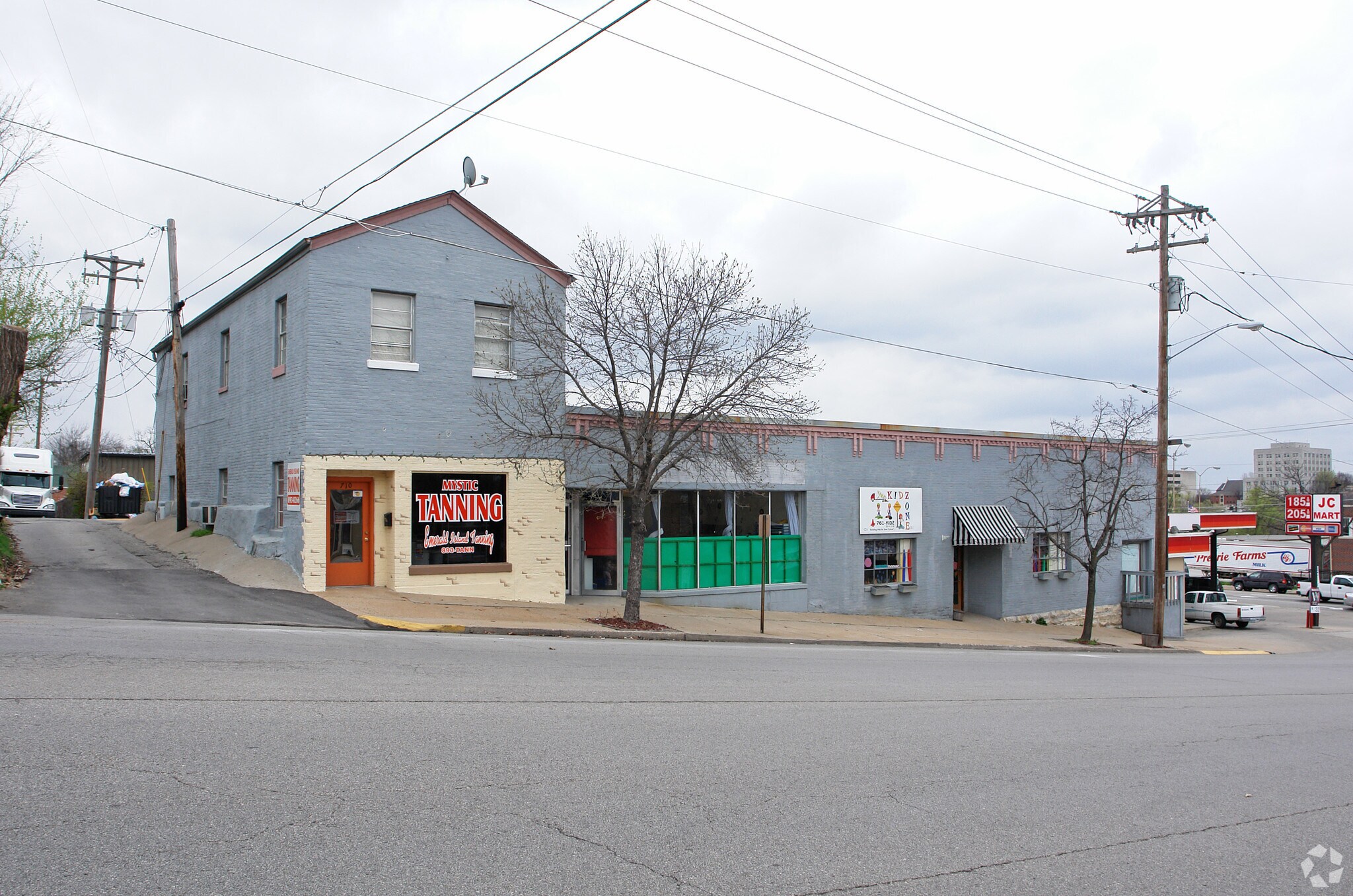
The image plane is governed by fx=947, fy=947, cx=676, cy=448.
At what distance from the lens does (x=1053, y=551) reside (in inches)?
1276

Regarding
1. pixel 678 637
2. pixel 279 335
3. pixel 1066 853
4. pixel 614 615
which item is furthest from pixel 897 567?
pixel 1066 853

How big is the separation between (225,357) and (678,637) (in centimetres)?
1349

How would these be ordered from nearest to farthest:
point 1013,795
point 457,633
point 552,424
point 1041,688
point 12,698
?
point 1013,795, point 12,698, point 1041,688, point 457,633, point 552,424

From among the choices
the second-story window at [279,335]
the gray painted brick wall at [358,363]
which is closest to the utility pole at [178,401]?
the gray painted brick wall at [358,363]

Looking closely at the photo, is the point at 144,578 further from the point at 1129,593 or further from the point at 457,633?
the point at 1129,593

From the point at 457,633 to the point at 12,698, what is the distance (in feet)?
25.4

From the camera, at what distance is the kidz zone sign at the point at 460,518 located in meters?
18.9

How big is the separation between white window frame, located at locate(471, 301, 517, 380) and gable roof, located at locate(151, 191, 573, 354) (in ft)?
4.22

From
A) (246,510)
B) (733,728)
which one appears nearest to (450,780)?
(733,728)

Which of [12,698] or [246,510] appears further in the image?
[246,510]

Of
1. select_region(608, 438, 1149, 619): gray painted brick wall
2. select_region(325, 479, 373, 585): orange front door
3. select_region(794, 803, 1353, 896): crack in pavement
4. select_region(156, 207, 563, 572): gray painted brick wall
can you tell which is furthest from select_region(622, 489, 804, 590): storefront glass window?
select_region(794, 803, 1353, 896): crack in pavement

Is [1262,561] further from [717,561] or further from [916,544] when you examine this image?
[717,561]

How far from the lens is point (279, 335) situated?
19.5 meters

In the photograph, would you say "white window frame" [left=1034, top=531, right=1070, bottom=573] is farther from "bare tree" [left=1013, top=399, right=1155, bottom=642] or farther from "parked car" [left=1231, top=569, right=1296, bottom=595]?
"parked car" [left=1231, top=569, right=1296, bottom=595]
